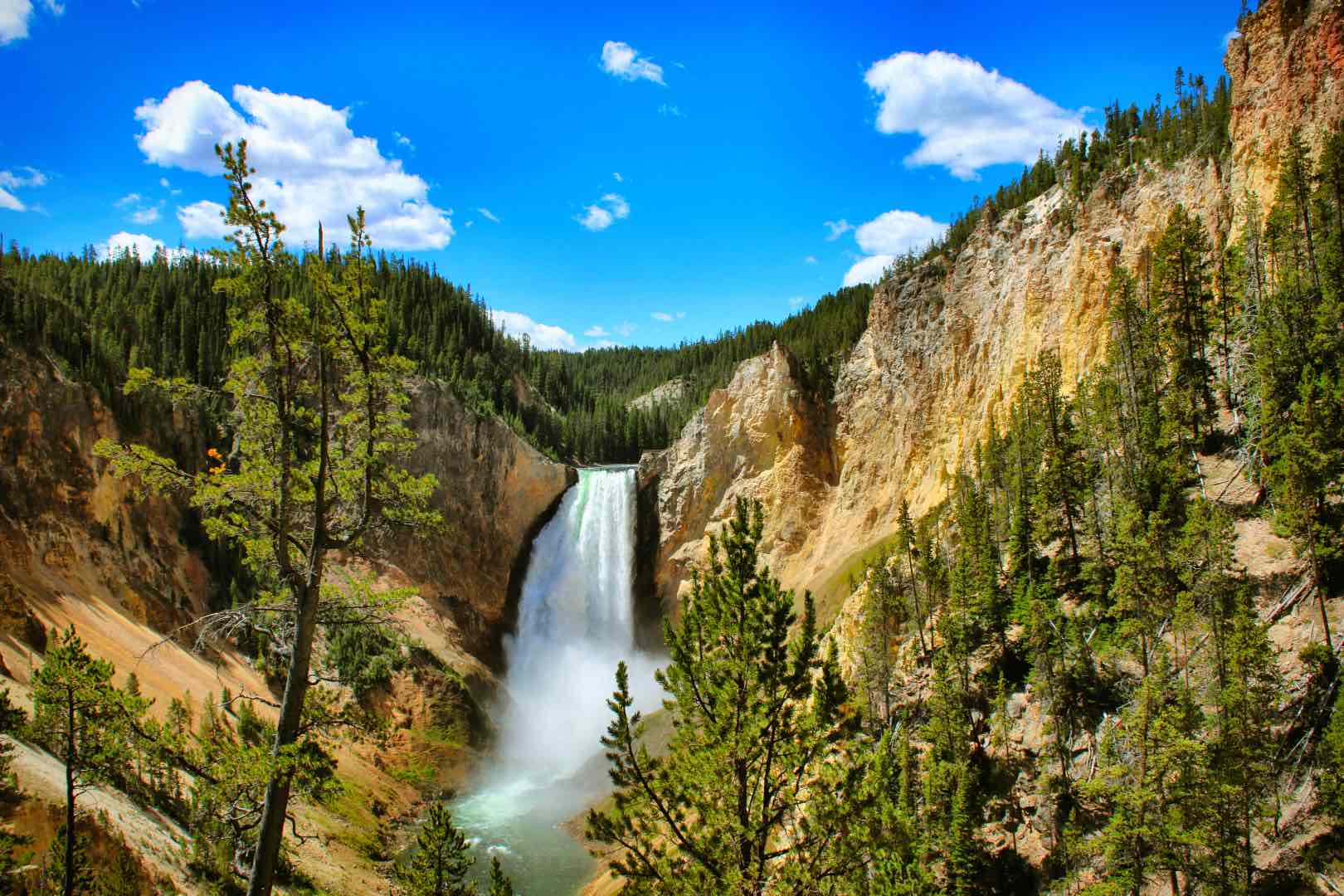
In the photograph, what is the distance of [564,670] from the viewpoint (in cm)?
5491

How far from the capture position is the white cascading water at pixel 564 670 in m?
39.2

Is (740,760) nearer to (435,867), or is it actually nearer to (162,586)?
(435,867)

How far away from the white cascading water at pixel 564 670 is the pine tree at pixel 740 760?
26.7 meters

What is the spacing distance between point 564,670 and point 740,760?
4642 centimetres

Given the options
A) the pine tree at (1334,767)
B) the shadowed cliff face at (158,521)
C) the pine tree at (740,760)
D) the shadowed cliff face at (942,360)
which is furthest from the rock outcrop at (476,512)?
the pine tree at (1334,767)

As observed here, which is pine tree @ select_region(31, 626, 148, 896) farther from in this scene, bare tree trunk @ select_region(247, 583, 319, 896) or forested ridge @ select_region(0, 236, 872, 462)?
forested ridge @ select_region(0, 236, 872, 462)

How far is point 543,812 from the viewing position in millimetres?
38500

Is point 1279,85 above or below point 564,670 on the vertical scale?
above

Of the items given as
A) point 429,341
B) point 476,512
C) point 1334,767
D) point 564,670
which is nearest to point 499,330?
point 429,341

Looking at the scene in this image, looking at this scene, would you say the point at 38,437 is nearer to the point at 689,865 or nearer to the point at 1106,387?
the point at 689,865

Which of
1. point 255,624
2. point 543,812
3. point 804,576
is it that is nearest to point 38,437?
point 543,812

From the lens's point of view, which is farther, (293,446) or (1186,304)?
(1186,304)

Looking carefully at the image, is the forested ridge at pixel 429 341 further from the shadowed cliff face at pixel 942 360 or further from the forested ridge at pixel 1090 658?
the forested ridge at pixel 1090 658

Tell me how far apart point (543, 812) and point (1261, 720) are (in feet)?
103
